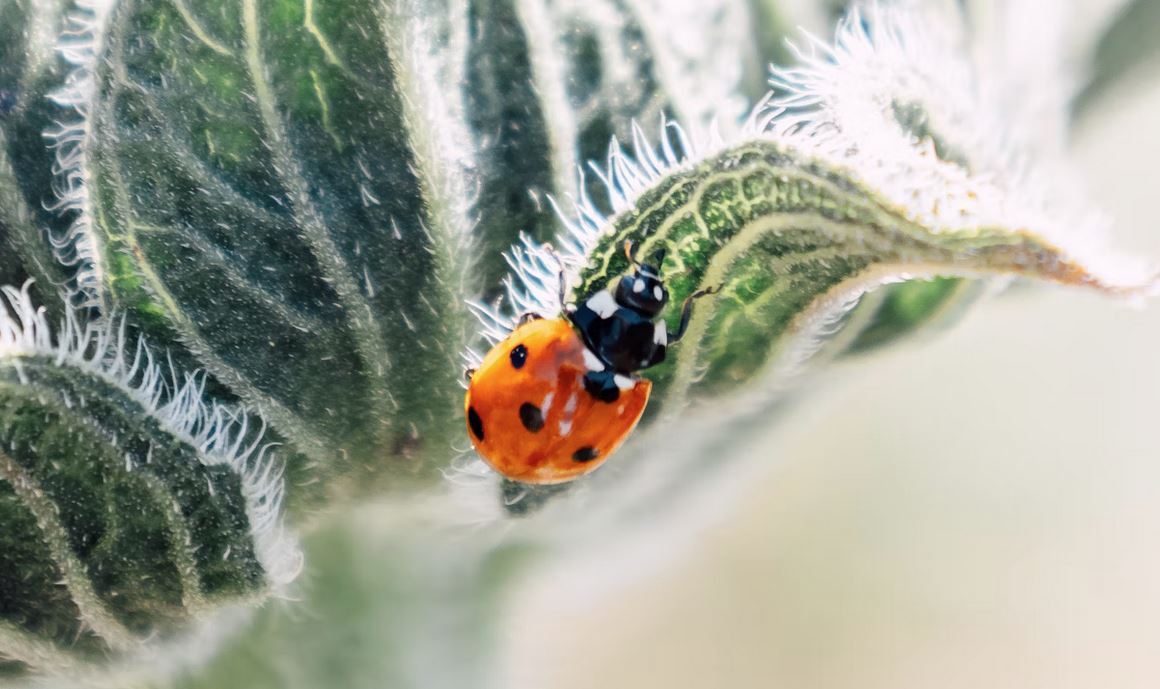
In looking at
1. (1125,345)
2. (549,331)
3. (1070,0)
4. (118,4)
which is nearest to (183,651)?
(549,331)

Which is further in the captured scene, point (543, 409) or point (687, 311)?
point (543, 409)

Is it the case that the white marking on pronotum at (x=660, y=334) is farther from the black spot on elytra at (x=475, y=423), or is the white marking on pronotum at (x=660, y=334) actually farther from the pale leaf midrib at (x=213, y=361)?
the pale leaf midrib at (x=213, y=361)

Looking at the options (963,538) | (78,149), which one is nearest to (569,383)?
(78,149)

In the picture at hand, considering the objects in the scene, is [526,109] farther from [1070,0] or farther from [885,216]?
[1070,0]

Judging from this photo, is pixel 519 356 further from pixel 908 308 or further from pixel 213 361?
pixel 908 308

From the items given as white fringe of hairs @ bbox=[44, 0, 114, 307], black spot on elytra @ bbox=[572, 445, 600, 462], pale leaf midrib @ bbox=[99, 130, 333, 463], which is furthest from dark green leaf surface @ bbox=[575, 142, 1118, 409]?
white fringe of hairs @ bbox=[44, 0, 114, 307]

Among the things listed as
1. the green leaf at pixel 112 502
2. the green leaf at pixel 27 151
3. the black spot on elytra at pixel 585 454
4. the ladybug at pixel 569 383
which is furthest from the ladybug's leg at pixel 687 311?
the green leaf at pixel 27 151

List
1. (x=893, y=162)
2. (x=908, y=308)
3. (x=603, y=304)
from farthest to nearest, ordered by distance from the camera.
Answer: (x=908, y=308) < (x=603, y=304) < (x=893, y=162)
